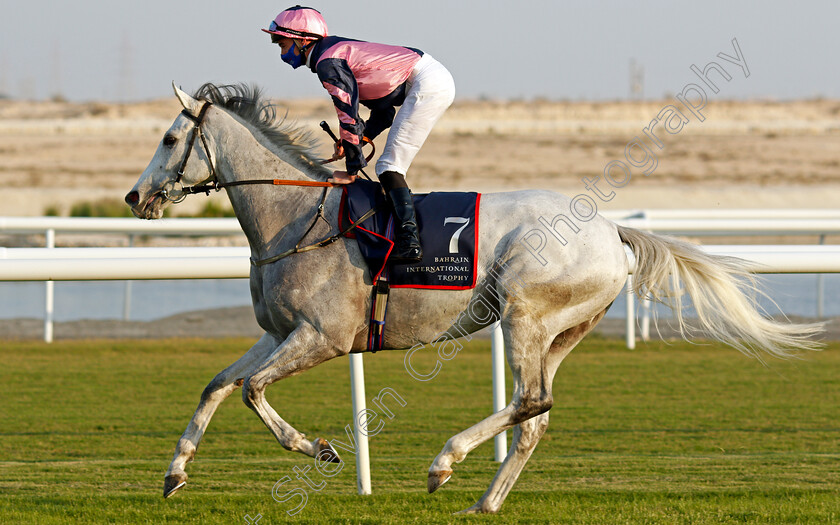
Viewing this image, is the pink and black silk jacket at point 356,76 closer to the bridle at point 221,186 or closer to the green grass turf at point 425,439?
the bridle at point 221,186

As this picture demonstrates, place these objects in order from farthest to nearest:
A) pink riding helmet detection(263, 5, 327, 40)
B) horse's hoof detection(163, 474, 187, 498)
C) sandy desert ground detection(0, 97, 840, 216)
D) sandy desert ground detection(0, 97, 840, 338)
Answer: sandy desert ground detection(0, 97, 840, 216)
sandy desert ground detection(0, 97, 840, 338)
pink riding helmet detection(263, 5, 327, 40)
horse's hoof detection(163, 474, 187, 498)

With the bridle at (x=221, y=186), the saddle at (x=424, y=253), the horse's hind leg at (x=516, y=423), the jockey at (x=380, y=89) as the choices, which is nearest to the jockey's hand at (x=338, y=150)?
the jockey at (x=380, y=89)

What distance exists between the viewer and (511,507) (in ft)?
12.3

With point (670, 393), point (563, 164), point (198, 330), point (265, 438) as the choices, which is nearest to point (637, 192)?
point (563, 164)

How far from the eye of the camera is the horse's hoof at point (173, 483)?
3625 mm

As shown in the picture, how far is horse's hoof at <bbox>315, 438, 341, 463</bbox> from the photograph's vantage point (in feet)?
12.1

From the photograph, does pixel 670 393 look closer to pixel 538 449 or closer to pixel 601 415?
pixel 601 415

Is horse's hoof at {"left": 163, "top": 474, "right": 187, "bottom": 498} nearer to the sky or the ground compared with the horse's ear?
nearer to the ground

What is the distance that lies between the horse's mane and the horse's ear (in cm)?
10

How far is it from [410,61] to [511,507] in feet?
5.77

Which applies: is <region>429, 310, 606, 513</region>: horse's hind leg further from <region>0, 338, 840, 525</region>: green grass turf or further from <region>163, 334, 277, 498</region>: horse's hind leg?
<region>163, 334, 277, 498</region>: horse's hind leg

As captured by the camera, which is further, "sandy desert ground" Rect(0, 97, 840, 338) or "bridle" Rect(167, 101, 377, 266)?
"sandy desert ground" Rect(0, 97, 840, 338)

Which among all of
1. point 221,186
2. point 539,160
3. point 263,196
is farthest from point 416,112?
point 539,160

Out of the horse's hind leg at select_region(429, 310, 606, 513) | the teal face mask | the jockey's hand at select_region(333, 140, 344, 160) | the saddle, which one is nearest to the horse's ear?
the teal face mask
